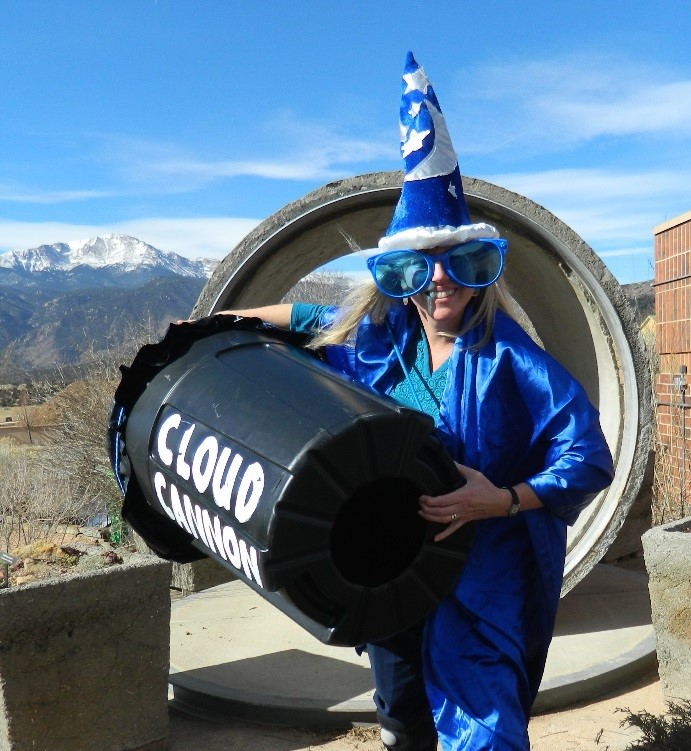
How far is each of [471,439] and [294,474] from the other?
516 millimetres

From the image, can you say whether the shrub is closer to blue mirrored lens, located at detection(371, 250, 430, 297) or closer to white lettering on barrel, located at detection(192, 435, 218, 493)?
blue mirrored lens, located at detection(371, 250, 430, 297)

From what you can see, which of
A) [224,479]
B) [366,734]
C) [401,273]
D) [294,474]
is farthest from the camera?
[366,734]

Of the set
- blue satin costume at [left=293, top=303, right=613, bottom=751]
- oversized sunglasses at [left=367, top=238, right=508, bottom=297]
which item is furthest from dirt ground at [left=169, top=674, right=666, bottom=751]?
oversized sunglasses at [left=367, top=238, right=508, bottom=297]

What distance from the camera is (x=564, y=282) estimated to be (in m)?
4.67

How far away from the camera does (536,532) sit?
76.3 inches

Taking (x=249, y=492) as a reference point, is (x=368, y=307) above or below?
above

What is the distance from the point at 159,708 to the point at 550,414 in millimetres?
2036

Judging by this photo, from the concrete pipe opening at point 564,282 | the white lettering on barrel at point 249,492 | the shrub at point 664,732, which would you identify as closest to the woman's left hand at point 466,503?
the white lettering on barrel at point 249,492

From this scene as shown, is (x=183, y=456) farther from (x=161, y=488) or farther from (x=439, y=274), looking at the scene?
(x=439, y=274)

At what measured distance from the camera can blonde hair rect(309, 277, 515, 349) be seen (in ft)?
6.79

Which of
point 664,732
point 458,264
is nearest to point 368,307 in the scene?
point 458,264

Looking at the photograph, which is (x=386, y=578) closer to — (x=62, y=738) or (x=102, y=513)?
(x=62, y=738)

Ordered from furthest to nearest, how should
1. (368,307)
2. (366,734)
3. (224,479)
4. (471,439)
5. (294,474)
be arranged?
1. (366,734)
2. (368,307)
3. (471,439)
4. (224,479)
5. (294,474)

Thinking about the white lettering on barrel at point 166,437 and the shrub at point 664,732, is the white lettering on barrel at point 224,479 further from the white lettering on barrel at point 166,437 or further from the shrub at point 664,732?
the shrub at point 664,732
